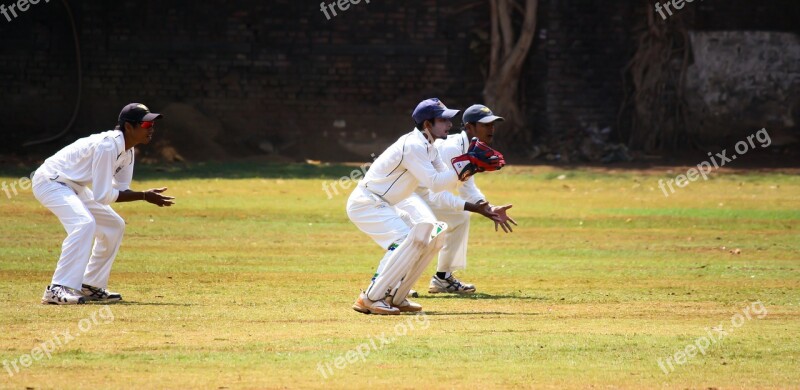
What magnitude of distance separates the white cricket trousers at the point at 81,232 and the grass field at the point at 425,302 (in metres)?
0.35

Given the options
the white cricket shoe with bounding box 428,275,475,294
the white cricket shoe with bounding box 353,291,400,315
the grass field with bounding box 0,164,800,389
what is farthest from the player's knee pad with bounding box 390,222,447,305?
the white cricket shoe with bounding box 428,275,475,294

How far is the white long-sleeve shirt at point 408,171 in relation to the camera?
9.97 m

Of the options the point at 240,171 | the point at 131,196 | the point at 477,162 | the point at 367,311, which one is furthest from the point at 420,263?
the point at 240,171

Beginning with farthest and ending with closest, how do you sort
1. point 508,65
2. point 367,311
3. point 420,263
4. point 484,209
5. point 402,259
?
point 508,65 → point 484,209 → point 367,311 → point 420,263 → point 402,259

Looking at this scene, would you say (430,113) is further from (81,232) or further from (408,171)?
(81,232)

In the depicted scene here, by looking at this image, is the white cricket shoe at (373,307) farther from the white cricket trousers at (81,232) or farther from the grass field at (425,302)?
the white cricket trousers at (81,232)

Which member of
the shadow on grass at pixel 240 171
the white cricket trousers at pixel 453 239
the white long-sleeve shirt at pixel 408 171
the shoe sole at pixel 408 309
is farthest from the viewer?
the shadow on grass at pixel 240 171

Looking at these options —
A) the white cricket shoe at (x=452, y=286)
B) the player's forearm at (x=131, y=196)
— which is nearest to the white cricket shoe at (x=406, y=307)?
the white cricket shoe at (x=452, y=286)

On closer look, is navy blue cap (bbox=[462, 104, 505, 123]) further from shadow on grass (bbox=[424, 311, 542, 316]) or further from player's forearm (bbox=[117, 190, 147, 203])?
player's forearm (bbox=[117, 190, 147, 203])

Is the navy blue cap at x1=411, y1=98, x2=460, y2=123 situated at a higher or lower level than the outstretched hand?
higher

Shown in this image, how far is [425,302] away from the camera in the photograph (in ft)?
36.3

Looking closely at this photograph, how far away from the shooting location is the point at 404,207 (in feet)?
34.2

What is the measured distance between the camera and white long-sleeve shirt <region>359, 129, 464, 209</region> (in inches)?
392

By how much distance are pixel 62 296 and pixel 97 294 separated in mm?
432
